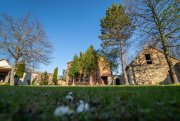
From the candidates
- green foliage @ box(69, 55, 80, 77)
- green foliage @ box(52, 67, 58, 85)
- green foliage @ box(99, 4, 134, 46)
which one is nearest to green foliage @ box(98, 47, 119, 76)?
green foliage @ box(99, 4, 134, 46)

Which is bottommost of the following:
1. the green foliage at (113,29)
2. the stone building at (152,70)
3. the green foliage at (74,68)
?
the stone building at (152,70)

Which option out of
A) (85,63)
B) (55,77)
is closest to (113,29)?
(85,63)

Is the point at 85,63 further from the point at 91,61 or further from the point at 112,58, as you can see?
the point at 112,58

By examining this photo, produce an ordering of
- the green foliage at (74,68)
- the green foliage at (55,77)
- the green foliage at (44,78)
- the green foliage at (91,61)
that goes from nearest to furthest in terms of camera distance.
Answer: the green foliage at (91,61) → the green foliage at (74,68) → the green foliage at (44,78) → the green foliage at (55,77)

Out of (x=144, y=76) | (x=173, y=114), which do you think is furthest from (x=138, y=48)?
(x=173, y=114)

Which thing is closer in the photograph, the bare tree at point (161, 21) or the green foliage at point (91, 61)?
the bare tree at point (161, 21)

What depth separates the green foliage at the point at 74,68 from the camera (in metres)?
32.1

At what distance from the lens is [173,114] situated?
118 centimetres

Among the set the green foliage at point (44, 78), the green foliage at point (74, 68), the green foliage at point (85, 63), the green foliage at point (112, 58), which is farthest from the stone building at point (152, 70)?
the green foliage at point (44, 78)

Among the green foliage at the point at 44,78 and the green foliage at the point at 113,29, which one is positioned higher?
the green foliage at the point at 113,29

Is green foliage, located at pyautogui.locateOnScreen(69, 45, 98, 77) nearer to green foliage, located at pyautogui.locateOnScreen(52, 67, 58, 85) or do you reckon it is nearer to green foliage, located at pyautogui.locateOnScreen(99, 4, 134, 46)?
green foliage, located at pyautogui.locateOnScreen(52, 67, 58, 85)

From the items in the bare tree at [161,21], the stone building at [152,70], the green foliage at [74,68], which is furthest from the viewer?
the green foliage at [74,68]

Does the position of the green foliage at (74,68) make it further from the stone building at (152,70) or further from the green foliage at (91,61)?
the stone building at (152,70)

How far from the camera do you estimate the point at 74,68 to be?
106 ft
